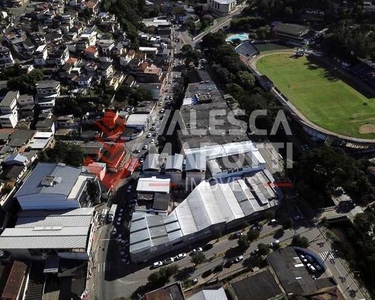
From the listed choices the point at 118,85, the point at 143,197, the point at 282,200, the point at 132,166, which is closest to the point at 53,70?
the point at 118,85

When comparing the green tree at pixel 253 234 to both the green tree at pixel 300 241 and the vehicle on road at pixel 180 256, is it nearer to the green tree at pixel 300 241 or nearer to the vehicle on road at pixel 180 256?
the green tree at pixel 300 241

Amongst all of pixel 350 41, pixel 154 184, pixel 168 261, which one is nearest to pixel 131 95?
pixel 154 184

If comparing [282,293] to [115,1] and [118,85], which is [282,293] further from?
[115,1]

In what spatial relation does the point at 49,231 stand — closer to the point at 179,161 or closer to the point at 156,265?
the point at 156,265

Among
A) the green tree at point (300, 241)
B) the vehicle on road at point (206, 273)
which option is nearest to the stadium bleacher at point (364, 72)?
the green tree at point (300, 241)

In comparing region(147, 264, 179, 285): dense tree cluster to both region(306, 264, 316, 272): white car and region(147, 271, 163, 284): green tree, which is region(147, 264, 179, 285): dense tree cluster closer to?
region(147, 271, 163, 284): green tree
